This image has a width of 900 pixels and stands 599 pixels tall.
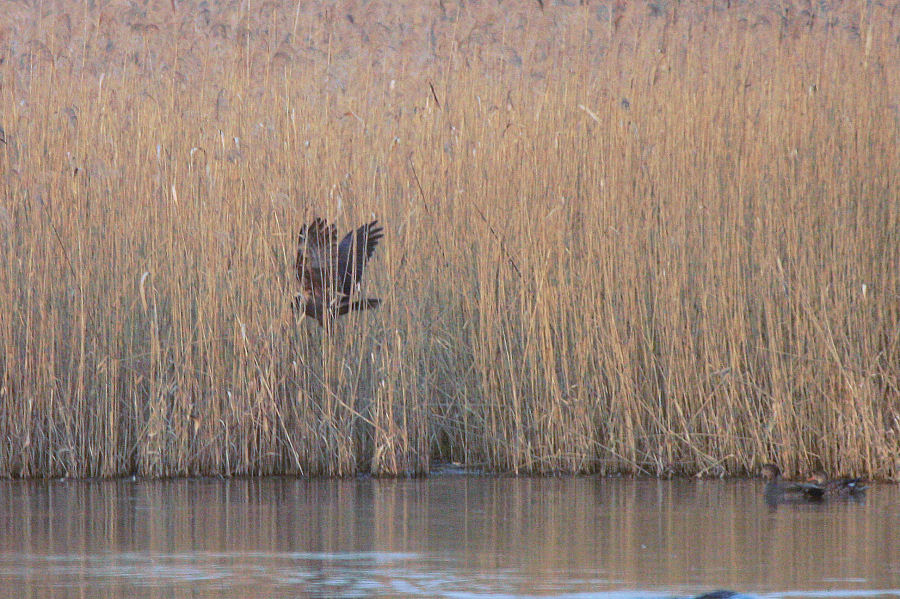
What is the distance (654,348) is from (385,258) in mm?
1008

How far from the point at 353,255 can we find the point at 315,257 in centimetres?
14

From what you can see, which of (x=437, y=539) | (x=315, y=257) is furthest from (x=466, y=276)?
(x=437, y=539)

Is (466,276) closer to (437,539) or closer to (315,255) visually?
(315,255)

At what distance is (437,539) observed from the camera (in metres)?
3.46

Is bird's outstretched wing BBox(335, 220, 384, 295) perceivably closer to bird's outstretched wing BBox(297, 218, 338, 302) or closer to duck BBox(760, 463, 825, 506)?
bird's outstretched wing BBox(297, 218, 338, 302)

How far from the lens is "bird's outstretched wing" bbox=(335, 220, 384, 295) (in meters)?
4.89

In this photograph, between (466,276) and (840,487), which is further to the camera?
(466,276)

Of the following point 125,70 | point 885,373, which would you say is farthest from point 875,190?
point 125,70

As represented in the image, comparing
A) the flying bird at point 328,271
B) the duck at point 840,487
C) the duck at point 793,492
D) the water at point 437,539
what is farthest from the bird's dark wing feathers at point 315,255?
the duck at point 840,487

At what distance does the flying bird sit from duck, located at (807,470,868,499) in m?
1.63

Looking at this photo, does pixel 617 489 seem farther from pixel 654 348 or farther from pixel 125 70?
pixel 125 70

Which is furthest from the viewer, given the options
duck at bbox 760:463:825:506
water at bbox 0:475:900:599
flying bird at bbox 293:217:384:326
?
flying bird at bbox 293:217:384:326

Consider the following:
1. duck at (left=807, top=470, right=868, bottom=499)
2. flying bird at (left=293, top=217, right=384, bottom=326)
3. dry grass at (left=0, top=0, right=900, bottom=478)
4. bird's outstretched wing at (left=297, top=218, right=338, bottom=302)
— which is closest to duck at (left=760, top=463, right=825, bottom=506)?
duck at (left=807, top=470, right=868, bottom=499)

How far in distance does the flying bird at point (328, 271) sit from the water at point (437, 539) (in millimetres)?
625
